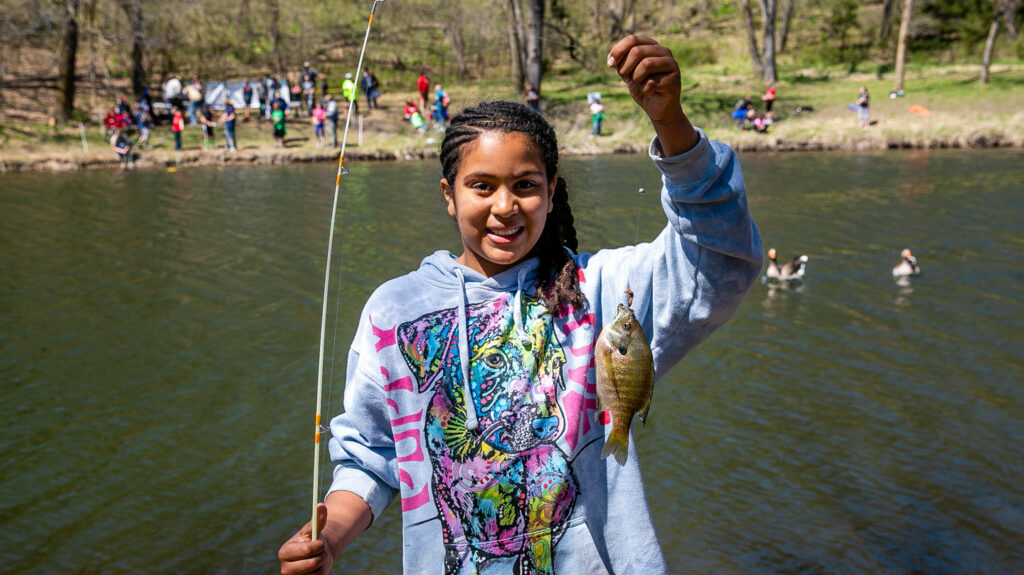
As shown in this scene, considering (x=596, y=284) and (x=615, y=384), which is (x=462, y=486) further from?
(x=596, y=284)

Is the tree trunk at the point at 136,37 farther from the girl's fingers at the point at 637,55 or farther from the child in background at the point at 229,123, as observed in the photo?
the girl's fingers at the point at 637,55

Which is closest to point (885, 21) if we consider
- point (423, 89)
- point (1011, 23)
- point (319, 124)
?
point (1011, 23)

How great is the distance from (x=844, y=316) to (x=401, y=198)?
422 inches

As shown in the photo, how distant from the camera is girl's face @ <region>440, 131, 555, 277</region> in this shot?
2100mm

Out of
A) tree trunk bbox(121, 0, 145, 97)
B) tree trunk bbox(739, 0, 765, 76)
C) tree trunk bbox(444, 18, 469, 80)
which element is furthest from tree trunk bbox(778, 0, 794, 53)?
tree trunk bbox(121, 0, 145, 97)

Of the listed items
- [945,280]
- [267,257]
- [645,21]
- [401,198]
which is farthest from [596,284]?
[645,21]

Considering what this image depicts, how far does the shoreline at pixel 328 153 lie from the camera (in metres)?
25.2

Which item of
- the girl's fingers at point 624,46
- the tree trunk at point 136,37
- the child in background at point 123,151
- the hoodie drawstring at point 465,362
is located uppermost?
the tree trunk at point 136,37

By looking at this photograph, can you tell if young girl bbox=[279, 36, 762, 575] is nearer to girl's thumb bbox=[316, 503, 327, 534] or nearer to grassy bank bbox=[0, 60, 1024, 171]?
girl's thumb bbox=[316, 503, 327, 534]

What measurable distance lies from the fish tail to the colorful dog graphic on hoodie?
0.11 metres

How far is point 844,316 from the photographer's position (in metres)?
10.5

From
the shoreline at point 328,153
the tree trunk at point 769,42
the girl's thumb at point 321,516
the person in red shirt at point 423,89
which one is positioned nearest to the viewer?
the girl's thumb at point 321,516

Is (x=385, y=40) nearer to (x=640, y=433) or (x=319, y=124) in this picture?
(x=319, y=124)

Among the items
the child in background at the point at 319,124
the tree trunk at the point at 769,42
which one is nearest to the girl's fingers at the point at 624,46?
the child in background at the point at 319,124
